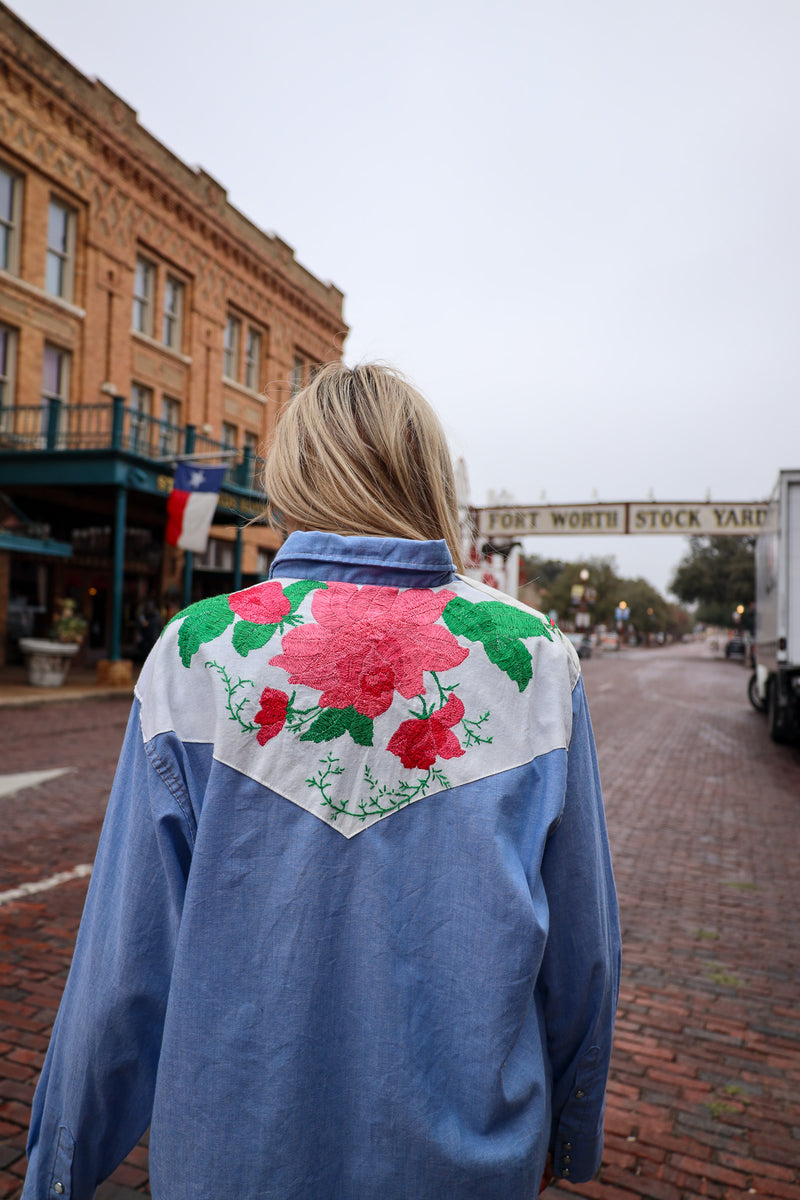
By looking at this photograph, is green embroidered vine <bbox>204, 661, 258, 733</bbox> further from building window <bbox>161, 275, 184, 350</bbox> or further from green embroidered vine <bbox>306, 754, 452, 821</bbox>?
building window <bbox>161, 275, 184, 350</bbox>

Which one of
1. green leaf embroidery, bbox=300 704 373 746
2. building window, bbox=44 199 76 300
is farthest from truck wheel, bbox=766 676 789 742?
building window, bbox=44 199 76 300

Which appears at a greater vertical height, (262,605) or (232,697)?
(262,605)

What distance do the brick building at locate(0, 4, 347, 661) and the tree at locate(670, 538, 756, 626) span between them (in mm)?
37258

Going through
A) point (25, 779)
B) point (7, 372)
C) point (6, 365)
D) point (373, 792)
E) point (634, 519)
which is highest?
point (6, 365)

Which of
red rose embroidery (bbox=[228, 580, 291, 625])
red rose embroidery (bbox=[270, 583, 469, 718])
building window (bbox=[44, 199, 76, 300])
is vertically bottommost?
red rose embroidery (bbox=[270, 583, 469, 718])

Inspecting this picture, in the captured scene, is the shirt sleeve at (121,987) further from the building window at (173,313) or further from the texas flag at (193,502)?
the building window at (173,313)

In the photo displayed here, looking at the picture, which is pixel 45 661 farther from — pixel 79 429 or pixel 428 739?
pixel 428 739

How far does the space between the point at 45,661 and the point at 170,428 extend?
6108 millimetres

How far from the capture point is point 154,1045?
123 cm

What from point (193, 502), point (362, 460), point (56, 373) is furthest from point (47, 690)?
point (362, 460)

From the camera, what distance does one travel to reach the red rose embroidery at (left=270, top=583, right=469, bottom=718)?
1.19 metres

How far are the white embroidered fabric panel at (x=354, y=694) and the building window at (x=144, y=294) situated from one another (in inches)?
837

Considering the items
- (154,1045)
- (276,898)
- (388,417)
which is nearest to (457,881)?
(276,898)

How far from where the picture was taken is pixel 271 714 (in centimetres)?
118
